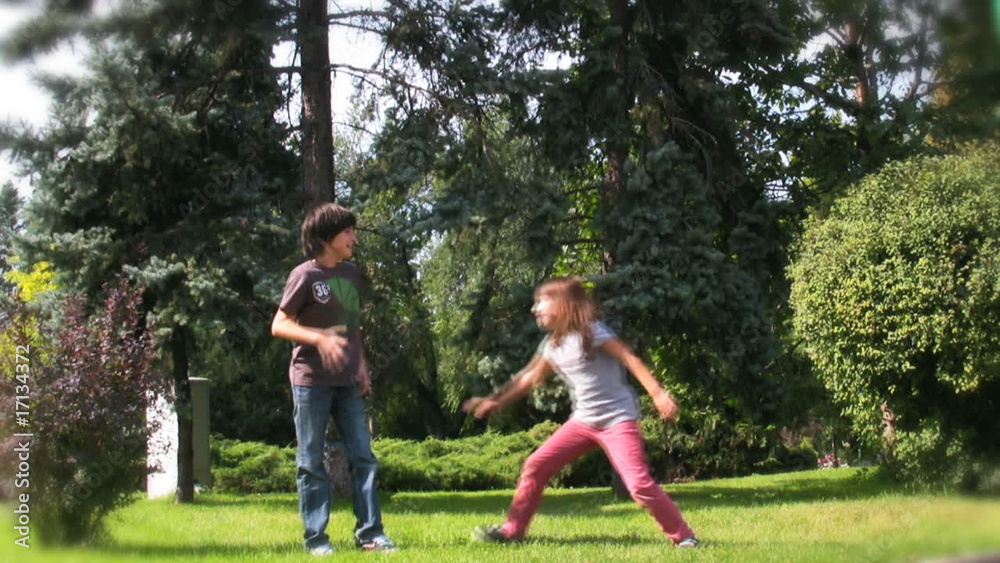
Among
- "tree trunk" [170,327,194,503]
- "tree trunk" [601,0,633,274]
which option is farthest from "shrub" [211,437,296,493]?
"tree trunk" [601,0,633,274]

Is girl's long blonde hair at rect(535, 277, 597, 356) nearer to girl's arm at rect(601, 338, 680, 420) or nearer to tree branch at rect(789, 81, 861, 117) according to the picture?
girl's arm at rect(601, 338, 680, 420)

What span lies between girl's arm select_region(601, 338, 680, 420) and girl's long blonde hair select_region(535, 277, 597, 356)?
12cm

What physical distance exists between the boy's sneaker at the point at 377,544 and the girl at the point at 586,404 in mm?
581

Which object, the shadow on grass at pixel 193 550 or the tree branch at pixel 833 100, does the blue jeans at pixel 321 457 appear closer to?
the shadow on grass at pixel 193 550

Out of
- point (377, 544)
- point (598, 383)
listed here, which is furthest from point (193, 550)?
point (598, 383)

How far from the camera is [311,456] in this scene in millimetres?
6172

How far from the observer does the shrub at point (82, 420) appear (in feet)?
21.9

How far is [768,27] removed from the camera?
14.0 metres

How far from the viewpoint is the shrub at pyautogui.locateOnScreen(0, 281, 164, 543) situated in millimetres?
6684

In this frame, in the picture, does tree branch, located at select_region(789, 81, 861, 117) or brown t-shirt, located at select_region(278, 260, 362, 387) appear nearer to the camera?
brown t-shirt, located at select_region(278, 260, 362, 387)

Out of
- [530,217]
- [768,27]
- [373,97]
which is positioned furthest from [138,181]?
[768,27]

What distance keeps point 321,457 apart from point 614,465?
1720mm

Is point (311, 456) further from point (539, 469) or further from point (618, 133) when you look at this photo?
point (618, 133)

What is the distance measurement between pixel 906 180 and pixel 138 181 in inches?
399
